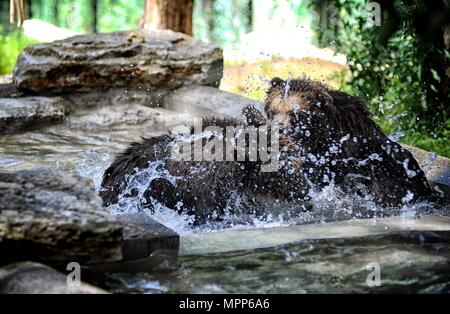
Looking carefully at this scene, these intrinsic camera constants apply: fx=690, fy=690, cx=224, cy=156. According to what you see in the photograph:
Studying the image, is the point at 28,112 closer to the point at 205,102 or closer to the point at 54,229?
the point at 205,102

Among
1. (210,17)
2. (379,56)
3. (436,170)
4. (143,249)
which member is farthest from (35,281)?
(210,17)

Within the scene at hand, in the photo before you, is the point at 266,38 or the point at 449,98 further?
the point at 266,38

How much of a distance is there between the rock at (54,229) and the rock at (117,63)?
17.4 ft

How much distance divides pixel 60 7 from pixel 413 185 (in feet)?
106

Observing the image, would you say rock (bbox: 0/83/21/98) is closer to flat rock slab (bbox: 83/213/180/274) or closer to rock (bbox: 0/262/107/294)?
flat rock slab (bbox: 83/213/180/274)

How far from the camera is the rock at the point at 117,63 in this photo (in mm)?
8242

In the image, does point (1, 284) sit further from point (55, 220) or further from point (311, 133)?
point (311, 133)

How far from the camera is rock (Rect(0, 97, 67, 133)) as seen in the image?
7438 millimetres

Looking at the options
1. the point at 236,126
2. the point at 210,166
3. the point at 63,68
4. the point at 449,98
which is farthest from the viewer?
the point at 63,68

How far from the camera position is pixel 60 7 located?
3466cm

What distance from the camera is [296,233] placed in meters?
4.06

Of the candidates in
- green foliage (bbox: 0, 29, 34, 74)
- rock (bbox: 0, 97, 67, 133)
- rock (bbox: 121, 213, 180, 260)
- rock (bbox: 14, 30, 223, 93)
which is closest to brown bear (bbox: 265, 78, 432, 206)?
rock (bbox: 121, 213, 180, 260)

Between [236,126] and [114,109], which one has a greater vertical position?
[236,126]
